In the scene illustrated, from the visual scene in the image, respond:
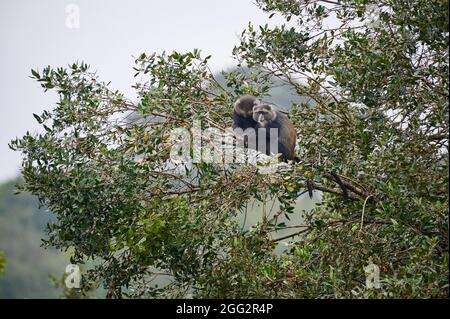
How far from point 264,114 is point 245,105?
445 millimetres

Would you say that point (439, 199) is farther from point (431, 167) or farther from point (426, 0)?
point (426, 0)

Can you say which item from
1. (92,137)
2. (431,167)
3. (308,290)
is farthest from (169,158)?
(431,167)

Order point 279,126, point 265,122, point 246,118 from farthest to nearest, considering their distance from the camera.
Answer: point 265,122 < point 279,126 < point 246,118

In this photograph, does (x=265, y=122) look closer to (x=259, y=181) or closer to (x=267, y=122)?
(x=267, y=122)

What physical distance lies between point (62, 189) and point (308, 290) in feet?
6.69

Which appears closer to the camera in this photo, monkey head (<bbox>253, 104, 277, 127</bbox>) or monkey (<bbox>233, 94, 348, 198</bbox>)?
monkey (<bbox>233, 94, 348, 198</bbox>)

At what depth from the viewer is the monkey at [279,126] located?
7258mm

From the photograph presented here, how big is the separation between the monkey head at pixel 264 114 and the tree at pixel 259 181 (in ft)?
2.47

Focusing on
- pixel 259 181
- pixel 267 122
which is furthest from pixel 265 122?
pixel 259 181

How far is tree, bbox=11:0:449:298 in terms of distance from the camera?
543 cm

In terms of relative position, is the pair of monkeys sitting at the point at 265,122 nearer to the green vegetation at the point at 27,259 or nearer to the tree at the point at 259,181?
the tree at the point at 259,181

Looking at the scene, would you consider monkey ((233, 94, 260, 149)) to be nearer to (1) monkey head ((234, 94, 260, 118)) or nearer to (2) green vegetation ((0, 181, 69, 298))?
(1) monkey head ((234, 94, 260, 118))

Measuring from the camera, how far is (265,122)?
304 inches

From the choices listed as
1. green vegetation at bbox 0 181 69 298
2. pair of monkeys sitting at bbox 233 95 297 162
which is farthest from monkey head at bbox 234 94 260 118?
green vegetation at bbox 0 181 69 298
